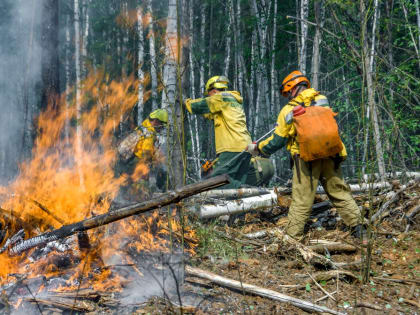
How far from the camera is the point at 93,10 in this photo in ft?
73.7

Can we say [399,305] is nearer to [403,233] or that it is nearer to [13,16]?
[403,233]

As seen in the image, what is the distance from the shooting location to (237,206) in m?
5.27

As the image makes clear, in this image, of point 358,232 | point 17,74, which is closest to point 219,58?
point 17,74

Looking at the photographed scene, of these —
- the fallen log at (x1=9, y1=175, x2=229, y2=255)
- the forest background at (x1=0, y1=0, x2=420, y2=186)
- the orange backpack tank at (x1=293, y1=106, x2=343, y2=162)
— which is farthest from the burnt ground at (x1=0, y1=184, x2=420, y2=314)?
the forest background at (x1=0, y1=0, x2=420, y2=186)

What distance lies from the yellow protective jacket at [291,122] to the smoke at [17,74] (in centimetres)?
422

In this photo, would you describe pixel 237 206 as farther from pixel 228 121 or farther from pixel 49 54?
pixel 49 54

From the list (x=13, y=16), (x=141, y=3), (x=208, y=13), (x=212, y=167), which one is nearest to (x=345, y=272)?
(x=212, y=167)

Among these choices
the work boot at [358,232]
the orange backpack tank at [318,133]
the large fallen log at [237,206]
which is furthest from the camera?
the large fallen log at [237,206]

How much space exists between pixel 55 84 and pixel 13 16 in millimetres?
1417

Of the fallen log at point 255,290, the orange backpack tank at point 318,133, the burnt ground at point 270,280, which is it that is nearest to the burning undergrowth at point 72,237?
the burnt ground at point 270,280

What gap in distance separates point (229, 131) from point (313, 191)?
2224 mm

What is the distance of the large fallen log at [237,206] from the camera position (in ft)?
16.3

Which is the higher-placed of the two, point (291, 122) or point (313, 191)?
point (291, 122)

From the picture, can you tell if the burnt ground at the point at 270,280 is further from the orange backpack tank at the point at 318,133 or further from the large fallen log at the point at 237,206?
the orange backpack tank at the point at 318,133
